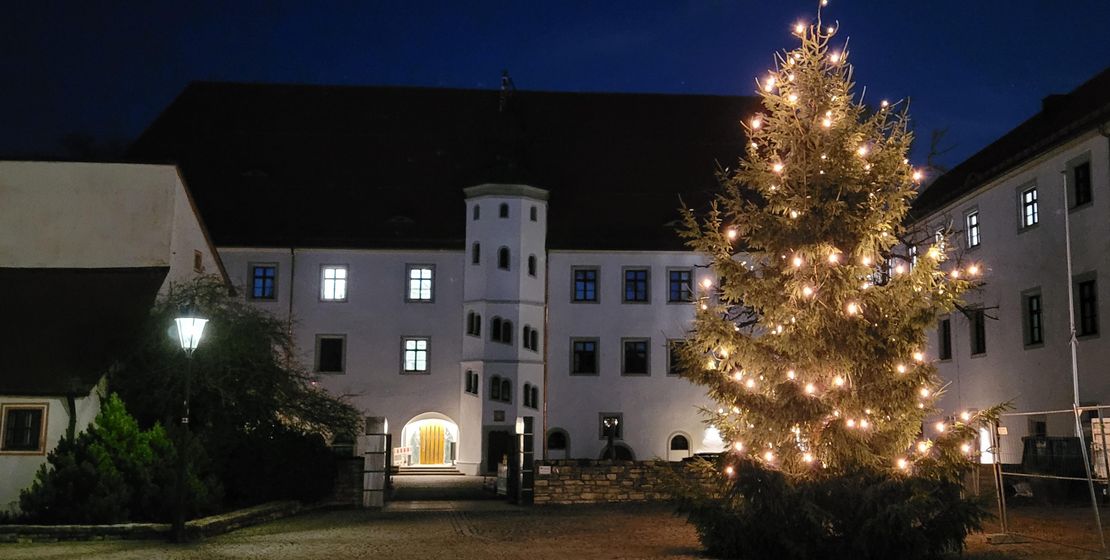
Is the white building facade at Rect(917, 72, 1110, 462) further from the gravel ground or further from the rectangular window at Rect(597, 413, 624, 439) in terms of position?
the rectangular window at Rect(597, 413, 624, 439)

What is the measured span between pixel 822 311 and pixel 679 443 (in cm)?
2985

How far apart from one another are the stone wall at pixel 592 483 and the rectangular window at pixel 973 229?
46.8ft

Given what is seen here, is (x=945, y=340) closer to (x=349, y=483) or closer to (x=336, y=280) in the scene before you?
(x=349, y=483)

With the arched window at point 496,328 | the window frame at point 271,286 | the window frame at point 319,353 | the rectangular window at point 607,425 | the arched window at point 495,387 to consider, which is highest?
the window frame at point 271,286

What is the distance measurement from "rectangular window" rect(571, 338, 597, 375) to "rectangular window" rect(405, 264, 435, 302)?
5987 mm

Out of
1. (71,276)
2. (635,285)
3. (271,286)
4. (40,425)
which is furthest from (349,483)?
(635,285)

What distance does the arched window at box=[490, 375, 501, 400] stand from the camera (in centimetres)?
4216

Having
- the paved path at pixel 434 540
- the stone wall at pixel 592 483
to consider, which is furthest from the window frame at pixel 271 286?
the paved path at pixel 434 540

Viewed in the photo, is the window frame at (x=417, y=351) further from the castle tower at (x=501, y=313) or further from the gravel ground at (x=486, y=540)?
the gravel ground at (x=486, y=540)

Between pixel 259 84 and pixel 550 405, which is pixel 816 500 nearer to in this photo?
pixel 550 405

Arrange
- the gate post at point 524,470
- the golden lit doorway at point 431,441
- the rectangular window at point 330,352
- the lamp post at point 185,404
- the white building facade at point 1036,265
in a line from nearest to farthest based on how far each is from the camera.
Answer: the lamp post at point 185,404 → the gate post at point 524,470 → the white building facade at point 1036,265 → the golden lit doorway at point 431,441 → the rectangular window at point 330,352

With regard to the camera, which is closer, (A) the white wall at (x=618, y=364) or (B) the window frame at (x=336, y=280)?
(A) the white wall at (x=618, y=364)

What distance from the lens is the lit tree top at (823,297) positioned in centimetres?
1410

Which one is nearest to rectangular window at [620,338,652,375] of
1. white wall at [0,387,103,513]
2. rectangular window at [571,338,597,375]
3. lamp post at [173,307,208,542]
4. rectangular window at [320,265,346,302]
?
Result: rectangular window at [571,338,597,375]
